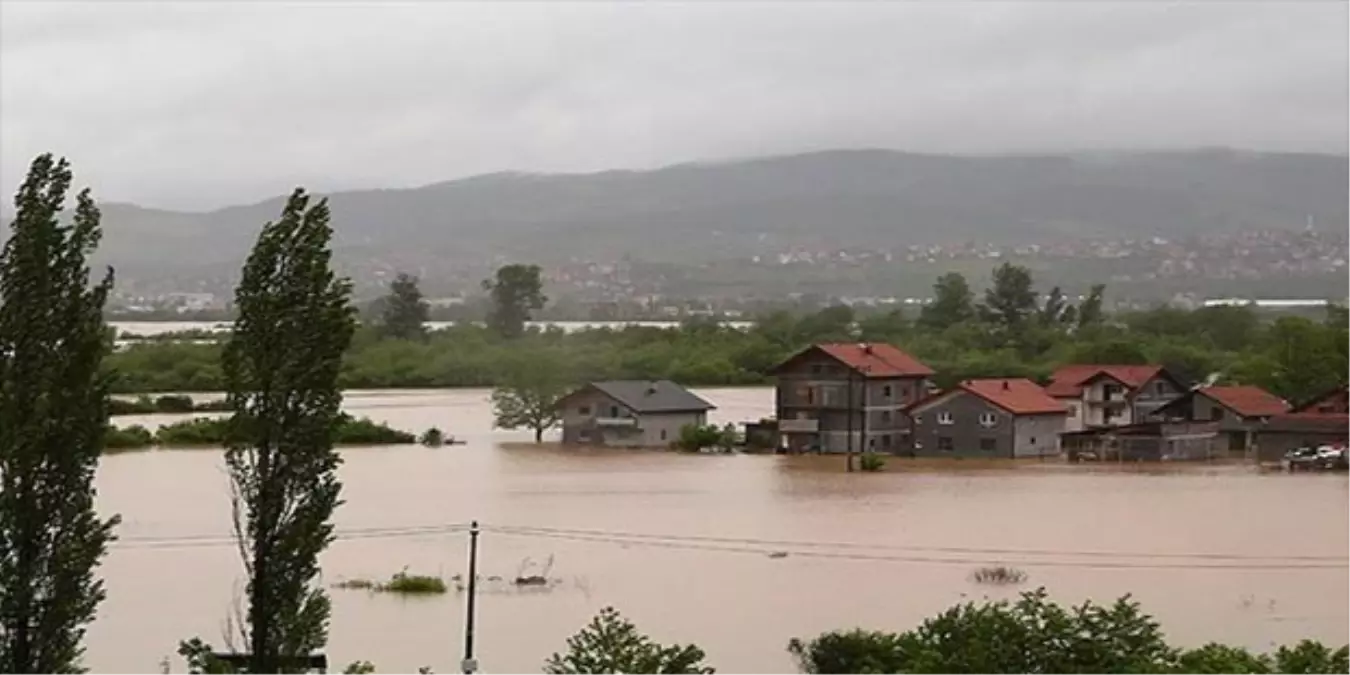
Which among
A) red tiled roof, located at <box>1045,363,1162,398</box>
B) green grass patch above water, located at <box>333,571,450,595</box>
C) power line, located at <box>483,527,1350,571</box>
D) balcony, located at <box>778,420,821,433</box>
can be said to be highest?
red tiled roof, located at <box>1045,363,1162,398</box>

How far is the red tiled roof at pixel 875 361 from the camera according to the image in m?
19.5

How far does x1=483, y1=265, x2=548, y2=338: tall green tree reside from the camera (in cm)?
3394

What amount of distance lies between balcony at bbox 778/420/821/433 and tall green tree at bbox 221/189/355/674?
511 inches

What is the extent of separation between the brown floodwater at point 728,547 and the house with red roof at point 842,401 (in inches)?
45.5

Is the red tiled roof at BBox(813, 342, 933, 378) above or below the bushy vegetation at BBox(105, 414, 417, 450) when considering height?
above

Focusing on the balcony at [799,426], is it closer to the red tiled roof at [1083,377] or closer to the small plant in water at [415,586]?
the red tiled roof at [1083,377]

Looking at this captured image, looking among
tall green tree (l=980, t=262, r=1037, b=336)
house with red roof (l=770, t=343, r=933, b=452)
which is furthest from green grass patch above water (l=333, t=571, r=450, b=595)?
tall green tree (l=980, t=262, r=1037, b=336)

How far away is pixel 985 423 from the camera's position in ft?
62.8

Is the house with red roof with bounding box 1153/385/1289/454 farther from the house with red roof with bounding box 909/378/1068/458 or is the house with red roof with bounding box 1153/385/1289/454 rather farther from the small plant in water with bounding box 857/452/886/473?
the small plant in water with bounding box 857/452/886/473

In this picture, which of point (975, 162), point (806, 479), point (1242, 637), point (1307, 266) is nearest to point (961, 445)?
point (806, 479)

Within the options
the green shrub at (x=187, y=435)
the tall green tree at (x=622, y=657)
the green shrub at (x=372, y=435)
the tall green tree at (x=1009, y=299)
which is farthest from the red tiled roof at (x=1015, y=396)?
the tall green tree at (x=1009, y=299)

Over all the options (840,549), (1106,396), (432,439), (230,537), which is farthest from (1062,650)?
(1106,396)

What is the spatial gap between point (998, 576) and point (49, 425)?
5.86m

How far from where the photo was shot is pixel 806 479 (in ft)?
53.9
